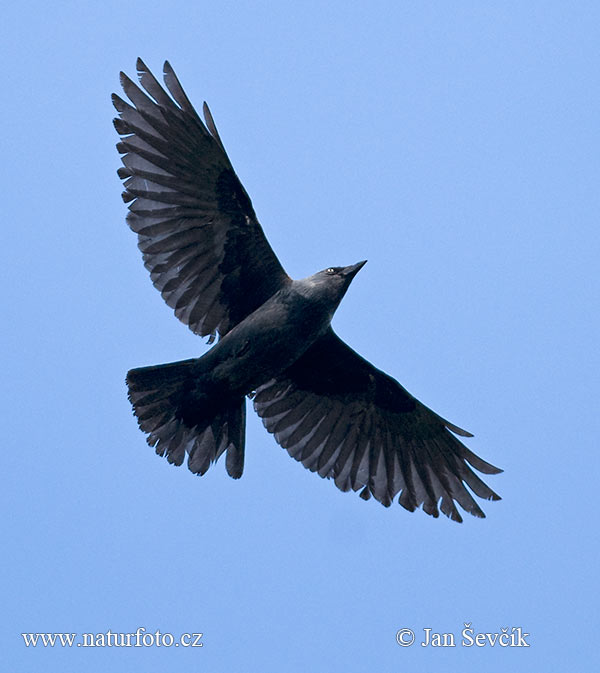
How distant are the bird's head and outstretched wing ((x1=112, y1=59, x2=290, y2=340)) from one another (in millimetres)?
276

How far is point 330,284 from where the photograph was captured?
384 inches

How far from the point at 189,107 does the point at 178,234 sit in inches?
39.9

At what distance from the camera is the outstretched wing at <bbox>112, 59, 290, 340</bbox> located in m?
9.39

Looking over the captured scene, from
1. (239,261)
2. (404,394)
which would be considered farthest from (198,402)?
(404,394)

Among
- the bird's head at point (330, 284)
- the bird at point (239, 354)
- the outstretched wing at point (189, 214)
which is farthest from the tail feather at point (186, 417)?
the bird's head at point (330, 284)

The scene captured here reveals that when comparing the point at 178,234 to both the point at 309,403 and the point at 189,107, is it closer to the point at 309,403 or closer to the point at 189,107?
the point at 189,107

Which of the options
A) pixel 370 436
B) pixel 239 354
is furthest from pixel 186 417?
pixel 370 436

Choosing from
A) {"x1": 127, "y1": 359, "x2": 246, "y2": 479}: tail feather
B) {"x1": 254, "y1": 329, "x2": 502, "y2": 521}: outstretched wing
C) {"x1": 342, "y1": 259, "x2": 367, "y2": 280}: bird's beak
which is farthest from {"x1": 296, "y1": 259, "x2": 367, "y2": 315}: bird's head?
{"x1": 127, "y1": 359, "x2": 246, "y2": 479}: tail feather

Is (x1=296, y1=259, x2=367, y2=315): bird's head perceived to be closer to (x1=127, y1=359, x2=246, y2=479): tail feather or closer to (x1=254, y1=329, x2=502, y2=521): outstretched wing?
Result: (x1=254, y1=329, x2=502, y2=521): outstretched wing

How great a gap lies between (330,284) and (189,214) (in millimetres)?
1235

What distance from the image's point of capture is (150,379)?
32.3ft

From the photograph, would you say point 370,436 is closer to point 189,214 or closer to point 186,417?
point 186,417

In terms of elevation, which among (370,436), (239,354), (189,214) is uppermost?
(189,214)

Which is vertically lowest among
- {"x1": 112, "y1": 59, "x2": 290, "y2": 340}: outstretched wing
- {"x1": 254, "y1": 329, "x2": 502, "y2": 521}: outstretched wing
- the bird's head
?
{"x1": 254, "y1": 329, "x2": 502, "y2": 521}: outstretched wing
